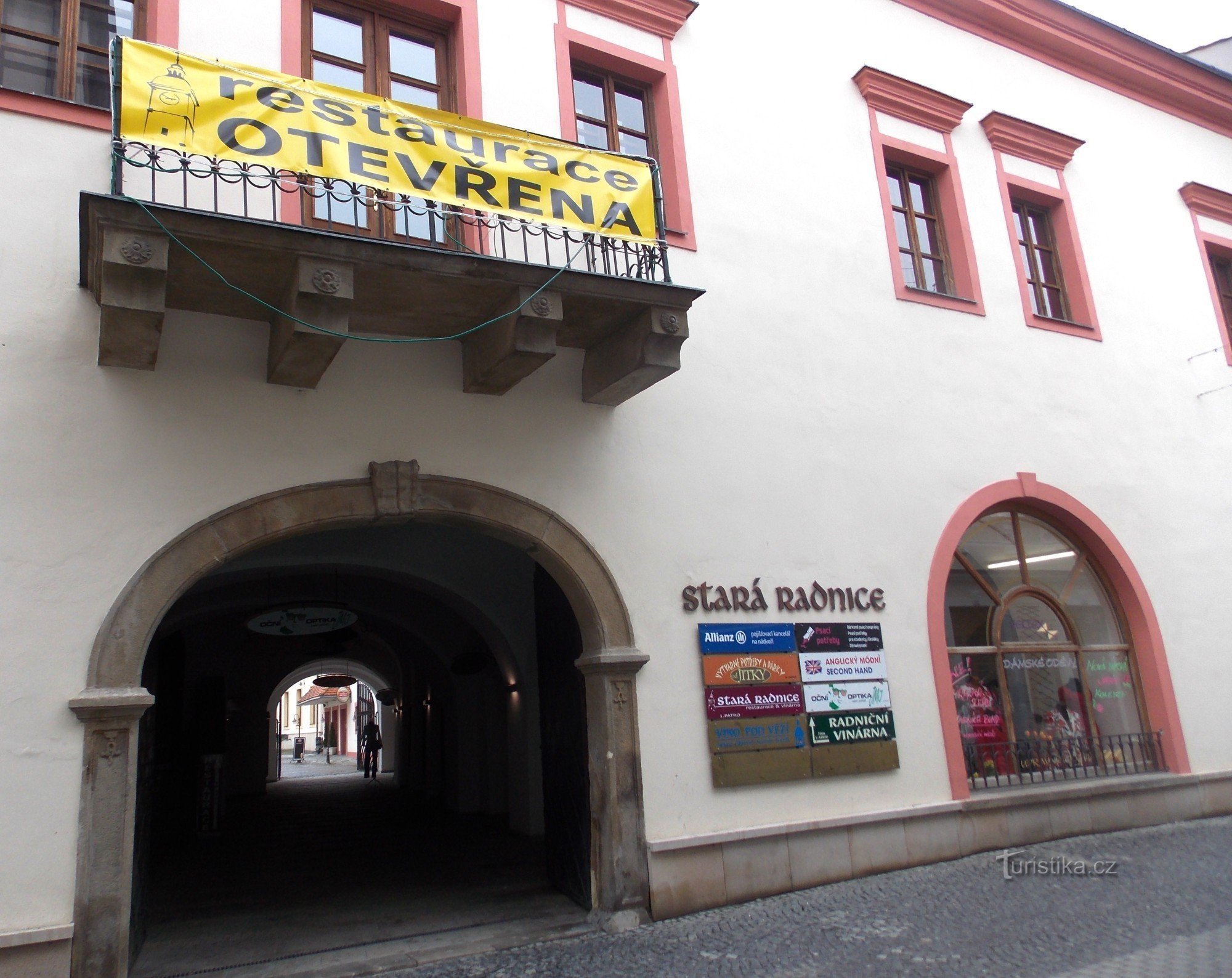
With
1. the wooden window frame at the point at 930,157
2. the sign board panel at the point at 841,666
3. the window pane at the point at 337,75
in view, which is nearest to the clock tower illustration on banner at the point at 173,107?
the window pane at the point at 337,75

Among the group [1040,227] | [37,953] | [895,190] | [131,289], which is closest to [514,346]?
[131,289]

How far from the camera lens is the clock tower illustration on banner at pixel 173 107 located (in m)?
5.15

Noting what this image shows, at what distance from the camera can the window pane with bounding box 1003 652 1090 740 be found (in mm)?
8680

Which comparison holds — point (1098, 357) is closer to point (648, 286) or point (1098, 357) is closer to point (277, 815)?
point (648, 286)

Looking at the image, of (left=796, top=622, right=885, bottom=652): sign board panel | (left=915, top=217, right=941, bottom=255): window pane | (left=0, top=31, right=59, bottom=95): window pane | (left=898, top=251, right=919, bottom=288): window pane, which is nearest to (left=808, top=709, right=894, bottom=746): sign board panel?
(left=796, top=622, right=885, bottom=652): sign board panel

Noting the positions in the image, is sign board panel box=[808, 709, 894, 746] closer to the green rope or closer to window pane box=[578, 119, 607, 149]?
the green rope

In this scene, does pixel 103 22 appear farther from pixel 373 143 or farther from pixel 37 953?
pixel 37 953

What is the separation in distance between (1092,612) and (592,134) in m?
6.58

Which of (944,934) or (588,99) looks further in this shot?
(588,99)

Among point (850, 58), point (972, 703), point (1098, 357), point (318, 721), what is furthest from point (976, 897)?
point (318, 721)

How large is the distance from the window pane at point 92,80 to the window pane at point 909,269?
21.6 feet

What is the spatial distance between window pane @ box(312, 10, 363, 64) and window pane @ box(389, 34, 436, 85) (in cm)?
24

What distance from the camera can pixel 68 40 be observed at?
6066mm

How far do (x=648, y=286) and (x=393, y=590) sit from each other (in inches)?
320
